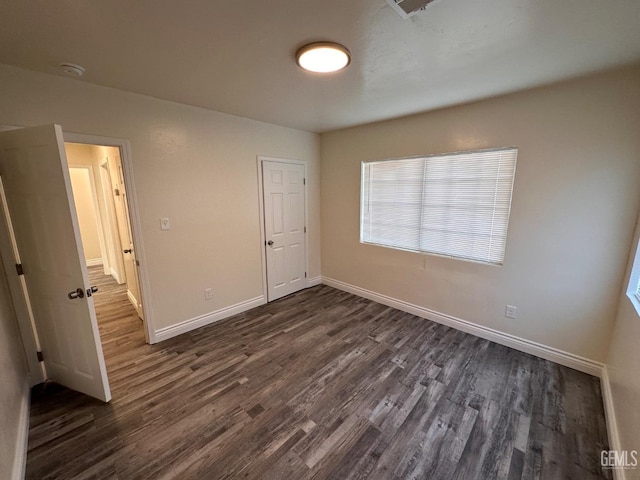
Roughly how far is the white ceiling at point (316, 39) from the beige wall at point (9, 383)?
1.53m

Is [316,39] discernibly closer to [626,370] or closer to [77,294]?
[77,294]

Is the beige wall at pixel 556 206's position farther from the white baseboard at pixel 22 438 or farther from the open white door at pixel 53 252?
the white baseboard at pixel 22 438

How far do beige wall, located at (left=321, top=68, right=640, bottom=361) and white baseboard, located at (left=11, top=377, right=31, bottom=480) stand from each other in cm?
362

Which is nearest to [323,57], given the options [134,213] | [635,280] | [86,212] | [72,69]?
[72,69]

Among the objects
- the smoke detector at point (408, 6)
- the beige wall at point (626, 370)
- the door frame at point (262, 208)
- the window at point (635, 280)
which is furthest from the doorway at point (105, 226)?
the window at point (635, 280)

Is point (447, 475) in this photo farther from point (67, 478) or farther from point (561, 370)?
point (67, 478)

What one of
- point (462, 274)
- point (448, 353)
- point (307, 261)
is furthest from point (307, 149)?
point (448, 353)

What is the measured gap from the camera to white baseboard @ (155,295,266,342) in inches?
111

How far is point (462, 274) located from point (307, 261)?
2329 millimetres

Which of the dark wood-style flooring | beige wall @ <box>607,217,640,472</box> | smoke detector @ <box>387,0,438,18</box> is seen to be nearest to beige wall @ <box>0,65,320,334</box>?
the dark wood-style flooring

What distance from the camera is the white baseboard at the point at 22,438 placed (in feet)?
4.63

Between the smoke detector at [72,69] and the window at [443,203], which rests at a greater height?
the smoke detector at [72,69]

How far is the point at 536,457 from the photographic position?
5.14ft

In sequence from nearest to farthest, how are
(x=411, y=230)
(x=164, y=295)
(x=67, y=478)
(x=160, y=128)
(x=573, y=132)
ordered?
(x=67, y=478), (x=573, y=132), (x=160, y=128), (x=164, y=295), (x=411, y=230)
